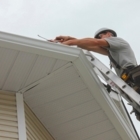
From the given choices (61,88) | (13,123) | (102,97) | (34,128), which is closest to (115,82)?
(102,97)

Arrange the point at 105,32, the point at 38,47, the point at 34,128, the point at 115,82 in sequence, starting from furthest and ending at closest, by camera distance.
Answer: the point at 105,32
the point at 34,128
the point at 115,82
the point at 38,47

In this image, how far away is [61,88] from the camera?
689 cm

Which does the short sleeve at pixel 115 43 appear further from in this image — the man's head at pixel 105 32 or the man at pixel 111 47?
the man's head at pixel 105 32

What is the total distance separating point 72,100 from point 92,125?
656 mm

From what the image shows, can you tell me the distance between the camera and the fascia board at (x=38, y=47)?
20.2 feet

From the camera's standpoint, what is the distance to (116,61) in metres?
7.30

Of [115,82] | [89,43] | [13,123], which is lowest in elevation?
[13,123]

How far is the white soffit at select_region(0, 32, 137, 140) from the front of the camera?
634cm

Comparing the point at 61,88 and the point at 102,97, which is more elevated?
the point at 61,88

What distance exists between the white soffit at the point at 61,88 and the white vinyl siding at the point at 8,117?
0.17m

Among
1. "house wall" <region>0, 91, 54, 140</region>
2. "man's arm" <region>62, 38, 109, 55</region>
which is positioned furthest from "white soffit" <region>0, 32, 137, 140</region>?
"man's arm" <region>62, 38, 109, 55</region>

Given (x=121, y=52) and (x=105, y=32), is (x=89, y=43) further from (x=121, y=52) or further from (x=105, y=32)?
(x=105, y=32)

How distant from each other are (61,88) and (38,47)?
91 centimetres

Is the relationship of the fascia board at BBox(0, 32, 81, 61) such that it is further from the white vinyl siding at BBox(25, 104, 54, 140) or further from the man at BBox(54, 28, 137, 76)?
the white vinyl siding at BBox(25, 104, 54, 140)
